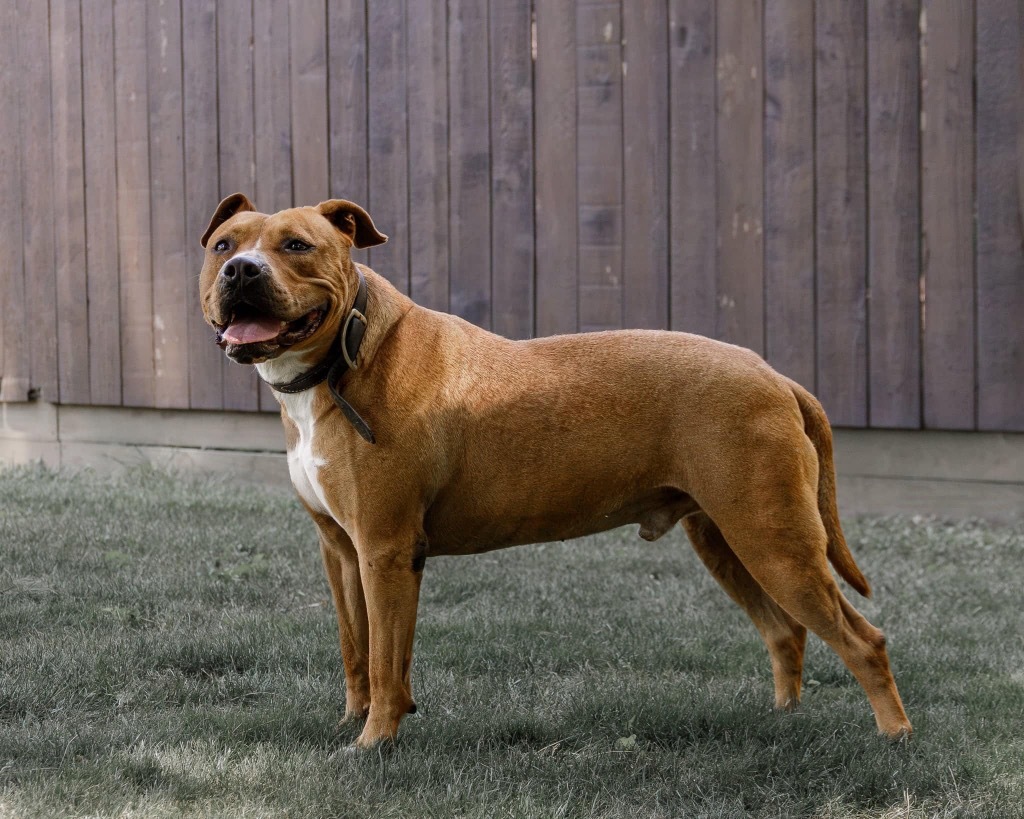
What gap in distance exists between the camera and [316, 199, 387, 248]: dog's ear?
353cm

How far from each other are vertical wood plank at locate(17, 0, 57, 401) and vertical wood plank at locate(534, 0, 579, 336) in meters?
4.10

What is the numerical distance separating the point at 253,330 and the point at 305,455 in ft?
1.51

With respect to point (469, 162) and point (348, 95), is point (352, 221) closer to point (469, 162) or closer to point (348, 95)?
point (469, 162)

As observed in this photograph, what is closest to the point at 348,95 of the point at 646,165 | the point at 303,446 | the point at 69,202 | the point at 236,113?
the point at 236,113

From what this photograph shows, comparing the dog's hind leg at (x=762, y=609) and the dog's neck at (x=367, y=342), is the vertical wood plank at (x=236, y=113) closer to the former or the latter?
the dog's neck at (x=367, y=342)

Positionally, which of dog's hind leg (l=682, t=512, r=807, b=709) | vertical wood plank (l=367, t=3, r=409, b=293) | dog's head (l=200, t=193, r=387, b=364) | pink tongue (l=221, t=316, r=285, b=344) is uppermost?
vertical wood plank (l=367, t=3, r=409, b=293)

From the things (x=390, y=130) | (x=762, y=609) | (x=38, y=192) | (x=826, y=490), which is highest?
(x=390, y=130)

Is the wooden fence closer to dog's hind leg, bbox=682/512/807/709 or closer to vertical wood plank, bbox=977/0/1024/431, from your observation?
vertical wood plank, bbox=977/0/1024/431

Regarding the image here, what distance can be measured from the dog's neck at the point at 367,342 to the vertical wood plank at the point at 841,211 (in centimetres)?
377

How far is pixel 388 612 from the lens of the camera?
3.36 metres

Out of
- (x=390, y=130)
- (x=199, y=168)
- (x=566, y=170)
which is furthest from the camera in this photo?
(x=199, y=168)

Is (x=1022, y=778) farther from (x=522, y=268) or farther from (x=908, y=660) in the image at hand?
(x=522, y=268)

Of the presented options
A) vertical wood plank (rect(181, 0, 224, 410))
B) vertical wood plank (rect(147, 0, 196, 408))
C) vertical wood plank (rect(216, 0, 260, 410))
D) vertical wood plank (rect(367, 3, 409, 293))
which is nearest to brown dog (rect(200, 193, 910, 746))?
vertical wood plank (rect(367, 3, 409, 293))

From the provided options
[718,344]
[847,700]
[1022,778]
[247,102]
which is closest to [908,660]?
[847,700]
